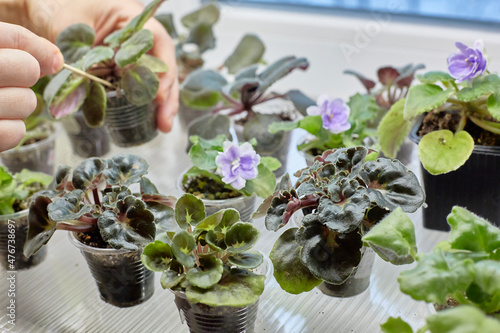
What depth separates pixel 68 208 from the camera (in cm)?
83

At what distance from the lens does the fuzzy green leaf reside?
0.91 meters

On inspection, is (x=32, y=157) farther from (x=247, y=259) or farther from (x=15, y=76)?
(x=247, y=259)

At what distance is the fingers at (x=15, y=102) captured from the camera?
0.83 meters

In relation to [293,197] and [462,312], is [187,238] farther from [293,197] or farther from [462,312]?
[462,312]

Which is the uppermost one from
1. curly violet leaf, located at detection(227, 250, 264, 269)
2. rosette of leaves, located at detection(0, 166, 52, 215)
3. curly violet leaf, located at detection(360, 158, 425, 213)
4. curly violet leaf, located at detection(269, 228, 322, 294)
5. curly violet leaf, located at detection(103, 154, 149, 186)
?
curly violet leaf, located at detection(360, 158, 425, 213)

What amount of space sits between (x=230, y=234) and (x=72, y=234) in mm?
→ 312

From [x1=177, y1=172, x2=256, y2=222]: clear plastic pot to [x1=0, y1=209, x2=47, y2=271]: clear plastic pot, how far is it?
11.5 inches

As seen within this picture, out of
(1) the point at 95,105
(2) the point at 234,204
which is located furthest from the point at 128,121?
(2) the point at 234,204

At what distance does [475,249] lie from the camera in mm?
625

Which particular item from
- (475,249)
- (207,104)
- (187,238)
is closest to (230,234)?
(187,238)

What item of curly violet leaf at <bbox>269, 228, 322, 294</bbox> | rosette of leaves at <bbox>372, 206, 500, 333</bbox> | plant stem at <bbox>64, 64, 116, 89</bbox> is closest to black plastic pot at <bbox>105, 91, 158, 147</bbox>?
plant stem at <bbox>64, 64, 116, 89</bbox>

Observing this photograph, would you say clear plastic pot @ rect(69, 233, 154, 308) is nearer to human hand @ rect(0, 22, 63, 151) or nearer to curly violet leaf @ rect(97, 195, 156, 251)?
curly violet leaf @ rect(97, 195, 156, 251)

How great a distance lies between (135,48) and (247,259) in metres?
0.50

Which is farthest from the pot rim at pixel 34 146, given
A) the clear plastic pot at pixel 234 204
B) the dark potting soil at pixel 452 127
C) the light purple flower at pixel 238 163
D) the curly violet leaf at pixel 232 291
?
the dark potting soil at pixel 452 127
